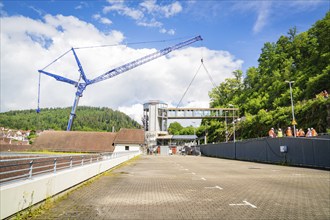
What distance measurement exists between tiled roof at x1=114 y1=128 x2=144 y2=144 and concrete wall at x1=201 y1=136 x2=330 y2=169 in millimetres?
27805

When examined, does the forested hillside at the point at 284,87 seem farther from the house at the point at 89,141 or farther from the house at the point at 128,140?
the house at the point at 89,141

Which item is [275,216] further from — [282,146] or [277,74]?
[277,74]

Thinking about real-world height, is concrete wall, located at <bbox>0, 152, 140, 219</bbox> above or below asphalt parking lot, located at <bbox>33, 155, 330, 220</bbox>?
above

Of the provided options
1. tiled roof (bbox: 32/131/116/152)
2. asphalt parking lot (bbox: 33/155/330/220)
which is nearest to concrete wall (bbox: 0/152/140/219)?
asphalt parking lot (bbox: 33/155/330/220)

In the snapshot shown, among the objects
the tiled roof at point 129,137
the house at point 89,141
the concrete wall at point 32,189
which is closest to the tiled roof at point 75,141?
the house at point 89,141

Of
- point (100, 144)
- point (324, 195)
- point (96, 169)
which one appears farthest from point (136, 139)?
point (324, 195)

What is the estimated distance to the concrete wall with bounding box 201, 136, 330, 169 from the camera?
20688mm

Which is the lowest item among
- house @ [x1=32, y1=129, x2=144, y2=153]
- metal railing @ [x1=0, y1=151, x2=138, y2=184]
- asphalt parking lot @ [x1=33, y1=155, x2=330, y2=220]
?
asphalt parking lot @ [x1=33, y1=155, x2=330, y2=220]

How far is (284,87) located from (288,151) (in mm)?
38215

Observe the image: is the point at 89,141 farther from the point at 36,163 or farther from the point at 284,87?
the point at 36,163

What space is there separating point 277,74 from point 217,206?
62.7 meters

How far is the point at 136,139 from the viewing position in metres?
66.1

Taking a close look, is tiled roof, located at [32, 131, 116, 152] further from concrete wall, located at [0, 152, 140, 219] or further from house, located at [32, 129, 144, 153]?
concrete wall, located at [0, 152, 140, 219]

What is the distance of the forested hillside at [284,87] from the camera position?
42.7 m
